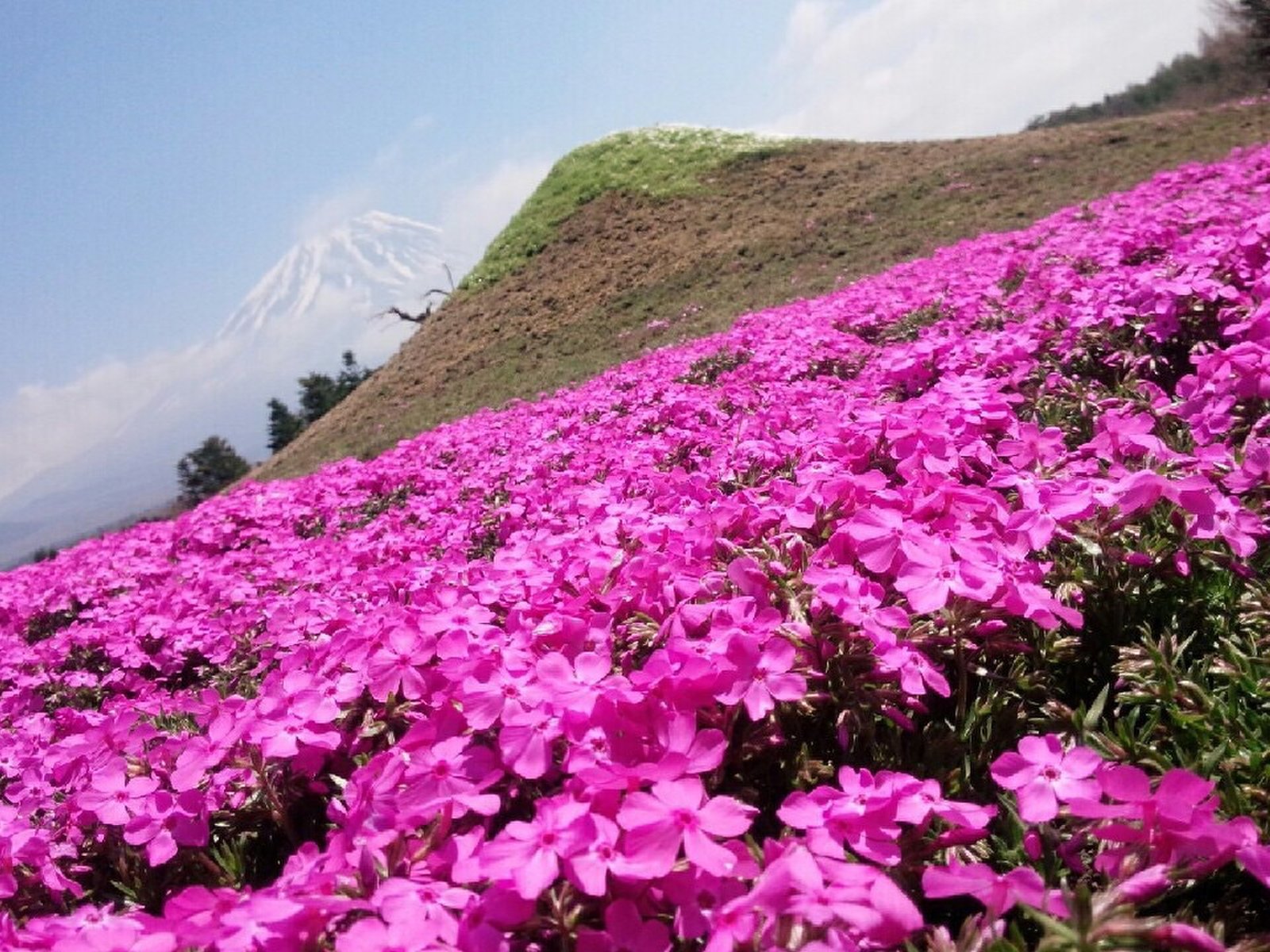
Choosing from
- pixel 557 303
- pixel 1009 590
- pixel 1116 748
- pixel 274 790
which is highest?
pixel 557 303

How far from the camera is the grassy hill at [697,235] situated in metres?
21.9

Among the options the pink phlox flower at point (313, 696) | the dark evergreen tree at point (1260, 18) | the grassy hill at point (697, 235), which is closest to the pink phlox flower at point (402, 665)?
the pink phlox flower at point (313, 696)

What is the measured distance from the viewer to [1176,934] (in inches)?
42.8

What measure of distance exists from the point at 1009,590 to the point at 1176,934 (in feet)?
2.93

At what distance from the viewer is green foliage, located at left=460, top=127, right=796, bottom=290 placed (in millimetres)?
35281

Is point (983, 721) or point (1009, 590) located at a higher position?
point (1009, 590)

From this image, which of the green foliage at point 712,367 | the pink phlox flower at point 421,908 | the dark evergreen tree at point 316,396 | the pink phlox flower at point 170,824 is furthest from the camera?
the dark evergreen tree at point 316,396

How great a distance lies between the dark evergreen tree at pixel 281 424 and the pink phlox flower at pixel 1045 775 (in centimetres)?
6198

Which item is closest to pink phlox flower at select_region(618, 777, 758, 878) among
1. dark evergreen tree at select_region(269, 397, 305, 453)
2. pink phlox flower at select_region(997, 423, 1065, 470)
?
pink phlox flower at select_region(997, 423, 1065, 470)

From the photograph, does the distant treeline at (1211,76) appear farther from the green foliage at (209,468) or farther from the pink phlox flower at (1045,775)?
the green foliage at (209,468)

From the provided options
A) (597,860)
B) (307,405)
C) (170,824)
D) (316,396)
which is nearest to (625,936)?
(597,860)

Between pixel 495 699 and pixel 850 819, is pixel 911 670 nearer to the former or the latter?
pixel 850 819

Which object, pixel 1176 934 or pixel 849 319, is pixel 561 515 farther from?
pixel 849 319

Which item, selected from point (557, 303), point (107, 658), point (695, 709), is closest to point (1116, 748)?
Result: point (695, 709)
